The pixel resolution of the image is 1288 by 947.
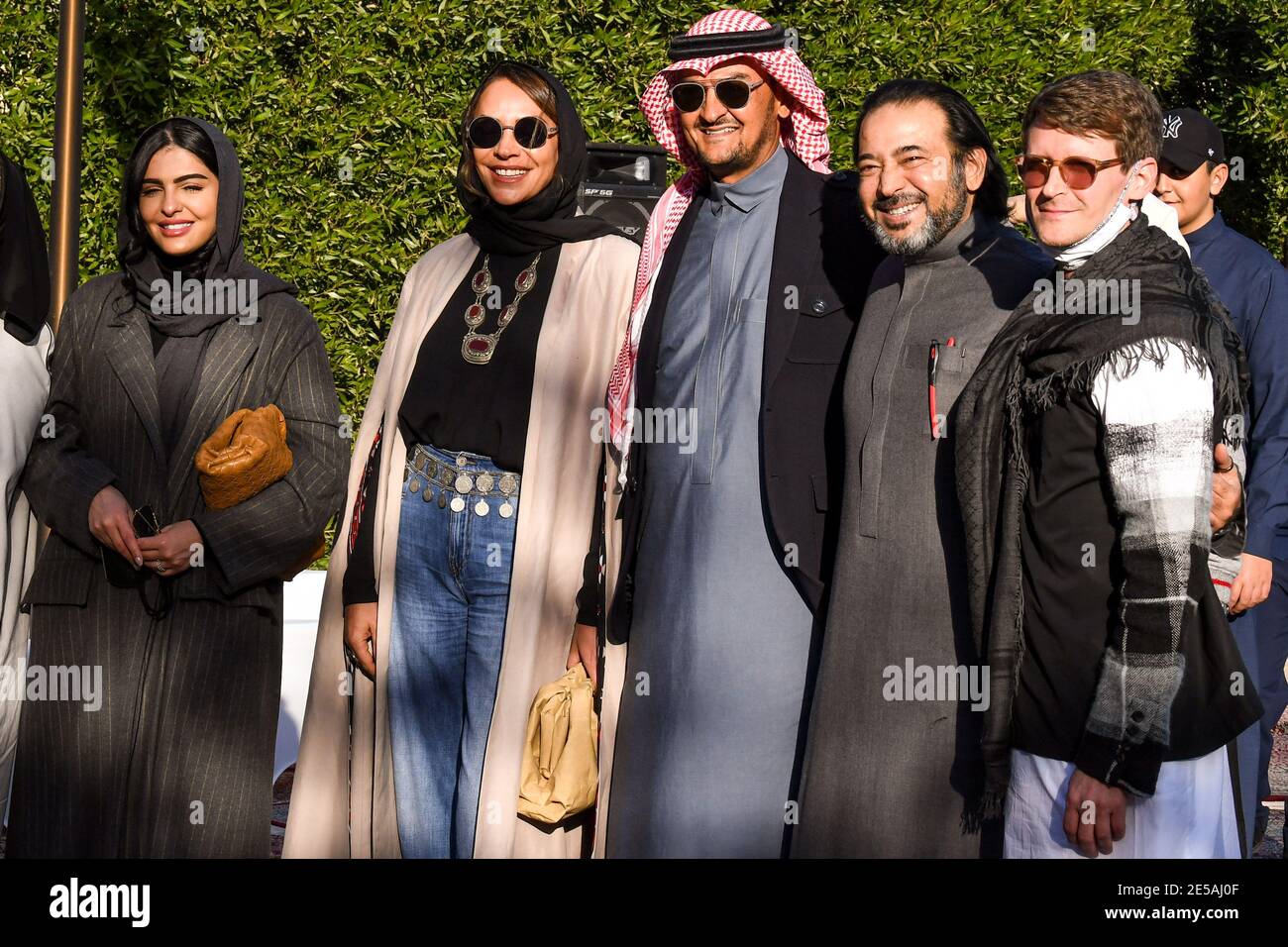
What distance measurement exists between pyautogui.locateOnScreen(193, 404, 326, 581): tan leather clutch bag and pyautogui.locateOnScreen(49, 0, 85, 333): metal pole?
2.00 m

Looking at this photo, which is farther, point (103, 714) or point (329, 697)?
point (329, 697)

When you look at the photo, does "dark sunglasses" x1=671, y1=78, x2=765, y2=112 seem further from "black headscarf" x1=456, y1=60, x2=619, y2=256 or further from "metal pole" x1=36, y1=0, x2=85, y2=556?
"metal pole" x1=36, y1=0, x2=85, y2=556

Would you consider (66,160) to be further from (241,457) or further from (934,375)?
(934,375)

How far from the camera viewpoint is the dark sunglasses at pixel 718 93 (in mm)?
3883

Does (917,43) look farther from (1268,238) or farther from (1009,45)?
(1268,238)

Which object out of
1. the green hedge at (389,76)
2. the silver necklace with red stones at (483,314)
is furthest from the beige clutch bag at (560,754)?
the green hedge at (389,76)

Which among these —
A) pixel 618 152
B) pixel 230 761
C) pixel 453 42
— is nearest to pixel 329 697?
pixel 230 761

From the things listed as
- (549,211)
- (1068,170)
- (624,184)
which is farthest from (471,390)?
(624,184)

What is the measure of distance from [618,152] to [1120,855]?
4.64 metres

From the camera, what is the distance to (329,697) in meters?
4.37

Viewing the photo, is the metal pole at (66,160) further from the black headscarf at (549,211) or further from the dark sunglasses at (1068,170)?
the dark sunglasses at (1068,170)

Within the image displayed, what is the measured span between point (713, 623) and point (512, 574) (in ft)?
1.85

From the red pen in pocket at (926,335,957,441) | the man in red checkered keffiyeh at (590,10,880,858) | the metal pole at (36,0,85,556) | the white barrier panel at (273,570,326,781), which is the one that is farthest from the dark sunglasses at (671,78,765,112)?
the white barrier panel at (273,570,326,781)
